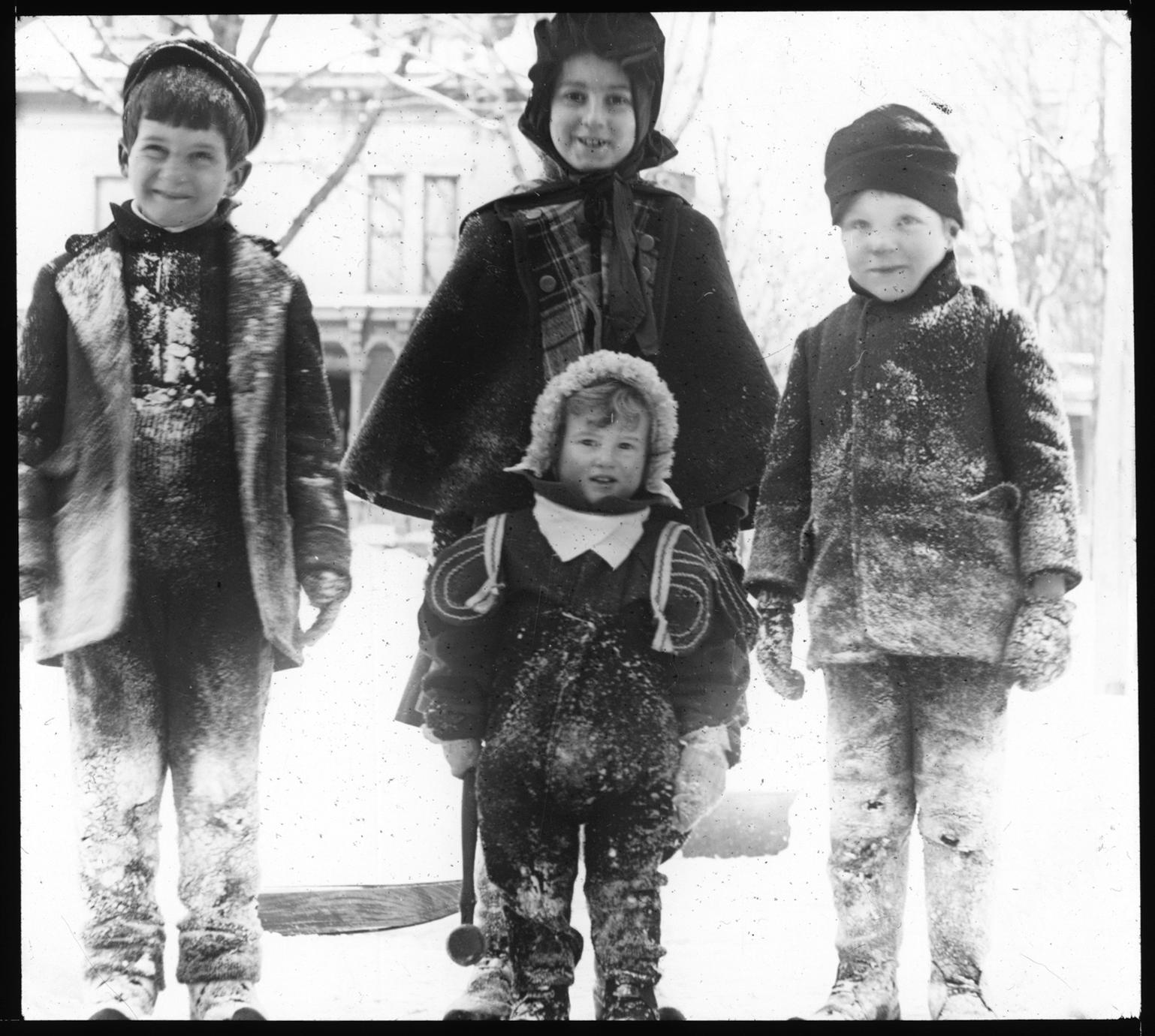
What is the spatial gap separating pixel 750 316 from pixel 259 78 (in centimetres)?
122

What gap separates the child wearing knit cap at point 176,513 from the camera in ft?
11.4

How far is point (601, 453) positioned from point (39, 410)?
125 cm

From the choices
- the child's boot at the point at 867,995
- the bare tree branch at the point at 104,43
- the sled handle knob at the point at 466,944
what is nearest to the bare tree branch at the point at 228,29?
the bare tree branch at the point at 104,43

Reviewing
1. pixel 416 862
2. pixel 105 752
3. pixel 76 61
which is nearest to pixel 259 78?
pixel 76 61

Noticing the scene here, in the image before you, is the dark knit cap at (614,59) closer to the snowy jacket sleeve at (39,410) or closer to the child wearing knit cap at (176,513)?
the child wearing knit cap at (176,513)

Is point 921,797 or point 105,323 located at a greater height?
point 105,323

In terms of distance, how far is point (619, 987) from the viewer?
11.0ft

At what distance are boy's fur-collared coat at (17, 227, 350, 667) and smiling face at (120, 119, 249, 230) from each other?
0.29 feet

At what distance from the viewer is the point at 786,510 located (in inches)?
138

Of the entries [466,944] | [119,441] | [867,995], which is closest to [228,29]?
[119,441]

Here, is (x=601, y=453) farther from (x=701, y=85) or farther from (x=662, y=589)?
(x=701, y=85)

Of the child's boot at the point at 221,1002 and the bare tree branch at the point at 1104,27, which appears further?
the bare tree branch at the point at 1104,27
